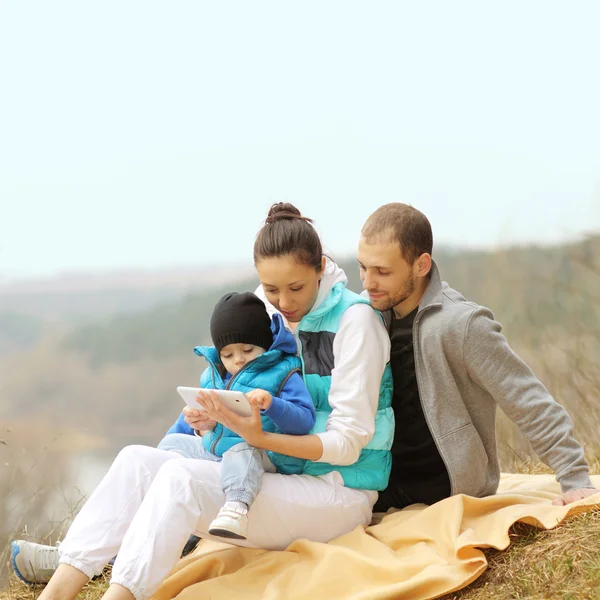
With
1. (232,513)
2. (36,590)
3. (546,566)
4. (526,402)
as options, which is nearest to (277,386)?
(232,513)

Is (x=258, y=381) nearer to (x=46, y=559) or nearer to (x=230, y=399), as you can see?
(x=230, y=399)

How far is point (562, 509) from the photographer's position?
334 centimetres

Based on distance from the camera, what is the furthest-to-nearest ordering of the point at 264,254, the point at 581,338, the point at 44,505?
the point at 581,338 → the point at 44,505 → the point at 264,254

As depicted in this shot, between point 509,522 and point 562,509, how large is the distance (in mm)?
219

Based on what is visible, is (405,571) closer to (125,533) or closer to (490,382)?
(490,382)

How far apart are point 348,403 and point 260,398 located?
1.23ft

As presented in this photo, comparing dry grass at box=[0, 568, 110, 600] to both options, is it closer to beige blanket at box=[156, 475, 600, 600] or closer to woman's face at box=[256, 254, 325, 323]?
beige blanket at box=[156, 475, 600, 600]

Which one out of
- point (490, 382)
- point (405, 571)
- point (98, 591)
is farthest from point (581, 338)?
point (98, 591)

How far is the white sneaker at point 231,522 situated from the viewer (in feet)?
9.93

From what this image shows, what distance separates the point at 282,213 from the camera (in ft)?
11.7

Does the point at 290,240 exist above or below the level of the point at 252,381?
above

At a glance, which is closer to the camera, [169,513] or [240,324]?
[169,513]

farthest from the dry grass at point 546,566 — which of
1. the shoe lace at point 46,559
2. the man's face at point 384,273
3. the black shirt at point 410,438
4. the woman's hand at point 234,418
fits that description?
the shoe lace at point 46,559

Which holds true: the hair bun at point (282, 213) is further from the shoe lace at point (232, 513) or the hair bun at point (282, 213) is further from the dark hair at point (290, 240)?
the shoe lace at point (232, 513)
